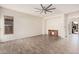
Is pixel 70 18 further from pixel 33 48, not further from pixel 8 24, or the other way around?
pixel 8 24

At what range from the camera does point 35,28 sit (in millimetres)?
2912

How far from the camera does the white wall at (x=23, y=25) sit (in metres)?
2.50

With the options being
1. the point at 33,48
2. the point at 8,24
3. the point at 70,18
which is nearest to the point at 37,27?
the point at 33,48

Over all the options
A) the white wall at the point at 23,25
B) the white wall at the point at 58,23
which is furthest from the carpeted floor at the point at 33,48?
the white wall at the point at 58,23

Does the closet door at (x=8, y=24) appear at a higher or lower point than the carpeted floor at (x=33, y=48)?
higher

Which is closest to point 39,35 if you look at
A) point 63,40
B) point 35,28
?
point 35,28

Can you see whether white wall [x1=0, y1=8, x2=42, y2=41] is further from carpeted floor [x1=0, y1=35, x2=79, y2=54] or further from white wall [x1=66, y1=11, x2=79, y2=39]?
white wall [x1=66, y1=11, x2=79, y2=39]

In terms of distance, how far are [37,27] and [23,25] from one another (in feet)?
1.38

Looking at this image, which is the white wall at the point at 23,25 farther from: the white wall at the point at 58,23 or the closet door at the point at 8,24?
the white wall at the point at 58,23

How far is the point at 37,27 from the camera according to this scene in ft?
9.74

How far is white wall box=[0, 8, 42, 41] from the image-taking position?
2496mm
